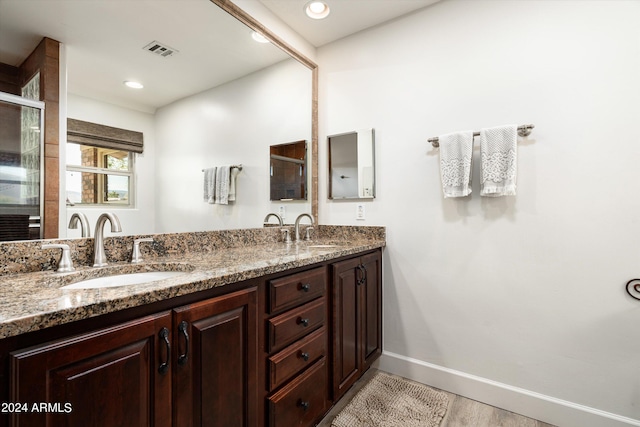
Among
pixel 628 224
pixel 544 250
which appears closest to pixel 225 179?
pixel 544 250

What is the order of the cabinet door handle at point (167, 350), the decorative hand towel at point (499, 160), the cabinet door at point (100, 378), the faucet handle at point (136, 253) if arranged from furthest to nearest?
the decorative hand towel at point (499, 160) < the faucet handle at point (136, 253) < the cabinet door handle at point (167, 350) < the cabinet door at point (100, 378)

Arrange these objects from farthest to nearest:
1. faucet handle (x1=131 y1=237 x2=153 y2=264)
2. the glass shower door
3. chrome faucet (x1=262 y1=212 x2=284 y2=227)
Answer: chrome faucet (x1=262 y1=212 x2=284 y2=227) → faucet handle (x1=131 y1=237 x2=153 y2=264) → the glass shower door

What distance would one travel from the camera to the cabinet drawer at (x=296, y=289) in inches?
47.4

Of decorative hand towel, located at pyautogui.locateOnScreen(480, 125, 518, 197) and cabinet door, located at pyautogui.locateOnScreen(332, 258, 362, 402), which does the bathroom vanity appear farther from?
decorative hand towel, located at pyautogui.locateOnScreen(480, 125, 518, 197)

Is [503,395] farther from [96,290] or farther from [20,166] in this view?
[20,166]

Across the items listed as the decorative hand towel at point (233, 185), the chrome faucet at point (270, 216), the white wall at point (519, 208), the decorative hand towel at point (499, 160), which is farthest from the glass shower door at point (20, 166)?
the decorative hand towel at point (499, 160)

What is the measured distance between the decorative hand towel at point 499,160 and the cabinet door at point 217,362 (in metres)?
1.41

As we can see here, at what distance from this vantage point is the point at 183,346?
0.87 meters

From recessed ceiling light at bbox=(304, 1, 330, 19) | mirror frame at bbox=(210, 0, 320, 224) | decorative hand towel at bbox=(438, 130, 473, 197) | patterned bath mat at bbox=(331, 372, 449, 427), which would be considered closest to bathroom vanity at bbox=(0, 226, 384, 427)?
patterned bath mat at bbox=(331, 372, 449, 427)

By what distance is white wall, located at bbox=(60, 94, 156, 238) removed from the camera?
121 cm

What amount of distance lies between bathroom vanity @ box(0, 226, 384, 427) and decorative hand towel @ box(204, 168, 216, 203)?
0.99 feet

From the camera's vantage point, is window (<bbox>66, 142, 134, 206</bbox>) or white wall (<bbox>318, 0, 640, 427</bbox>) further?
white wall (<bbox>318, 0, 640, 427</bbox>)

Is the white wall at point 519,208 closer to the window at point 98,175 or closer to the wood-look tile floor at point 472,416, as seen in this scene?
the wood-look tile floor at point 472,416

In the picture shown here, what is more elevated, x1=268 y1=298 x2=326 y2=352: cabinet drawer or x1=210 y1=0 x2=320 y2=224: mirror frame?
x1=210 y1=0 x2=320 y2=224: mirror frame
